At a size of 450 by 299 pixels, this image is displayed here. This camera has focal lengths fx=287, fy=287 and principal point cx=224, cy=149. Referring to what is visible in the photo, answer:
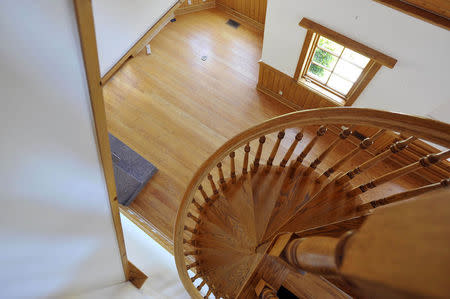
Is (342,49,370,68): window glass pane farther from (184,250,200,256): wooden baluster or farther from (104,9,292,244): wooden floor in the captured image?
(184,250,200,256): wooden baluster

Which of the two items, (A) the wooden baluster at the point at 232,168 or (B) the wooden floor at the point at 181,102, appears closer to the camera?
(A) the wooden baluster at the point at 232,168

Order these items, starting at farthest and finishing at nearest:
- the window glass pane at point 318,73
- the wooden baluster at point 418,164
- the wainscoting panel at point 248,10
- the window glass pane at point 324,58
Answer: the wainscoting panel at point 248,10 → the window glass pane at point 318,73 → the window glass pane at point 324,58 → the wooden baluster at point 418,164

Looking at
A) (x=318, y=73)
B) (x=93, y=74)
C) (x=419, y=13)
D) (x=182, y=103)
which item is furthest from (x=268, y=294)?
(x=182, y=103)

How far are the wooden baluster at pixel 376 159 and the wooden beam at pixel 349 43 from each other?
195 centimetres

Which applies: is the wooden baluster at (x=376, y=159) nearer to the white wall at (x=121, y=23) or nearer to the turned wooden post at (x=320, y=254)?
the turned wooden post at (x=320, y=254)

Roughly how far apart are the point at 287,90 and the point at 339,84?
2.90 ft

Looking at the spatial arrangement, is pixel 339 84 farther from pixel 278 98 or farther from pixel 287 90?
pixel 278 98

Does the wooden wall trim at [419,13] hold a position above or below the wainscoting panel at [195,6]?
below

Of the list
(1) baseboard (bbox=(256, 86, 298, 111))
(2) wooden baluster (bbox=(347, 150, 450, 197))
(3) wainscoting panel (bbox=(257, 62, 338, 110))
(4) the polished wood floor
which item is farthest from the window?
(2) wooden baluster (bbox=(347, 150, 450, 197))

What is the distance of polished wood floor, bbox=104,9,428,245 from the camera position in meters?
4.50

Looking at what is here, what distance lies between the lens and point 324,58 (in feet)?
13.7

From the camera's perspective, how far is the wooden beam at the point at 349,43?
3345 millimetres

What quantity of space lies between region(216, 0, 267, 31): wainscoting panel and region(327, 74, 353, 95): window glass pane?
2.34 m

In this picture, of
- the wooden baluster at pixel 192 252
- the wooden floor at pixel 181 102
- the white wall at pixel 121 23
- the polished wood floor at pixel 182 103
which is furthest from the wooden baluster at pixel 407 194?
the wooden floor at pixel 181 102
